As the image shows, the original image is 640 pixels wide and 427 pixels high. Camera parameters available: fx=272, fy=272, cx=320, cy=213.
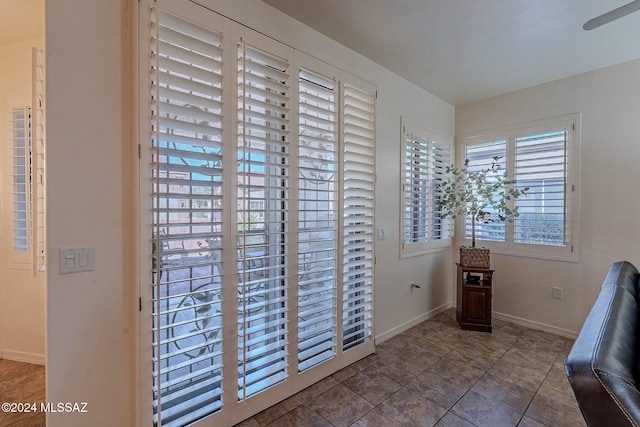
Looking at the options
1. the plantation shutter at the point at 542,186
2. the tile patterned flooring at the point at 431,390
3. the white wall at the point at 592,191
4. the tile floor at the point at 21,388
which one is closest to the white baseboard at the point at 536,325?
the white wall at the point at 592,191

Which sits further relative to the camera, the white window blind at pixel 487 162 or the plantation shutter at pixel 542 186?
the white window blind at pixel 487 162

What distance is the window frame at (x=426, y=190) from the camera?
3076 millimetres

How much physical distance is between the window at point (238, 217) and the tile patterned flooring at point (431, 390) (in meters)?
0.20

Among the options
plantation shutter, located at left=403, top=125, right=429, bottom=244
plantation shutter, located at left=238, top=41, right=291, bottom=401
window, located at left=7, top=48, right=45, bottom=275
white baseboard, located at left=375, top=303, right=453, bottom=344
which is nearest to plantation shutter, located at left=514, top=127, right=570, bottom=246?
plantation shutter, located at left=403, top=125, right=429, bottom=244

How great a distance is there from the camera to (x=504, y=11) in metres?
1.97

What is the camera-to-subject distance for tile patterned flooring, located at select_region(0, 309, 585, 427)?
1.80 m

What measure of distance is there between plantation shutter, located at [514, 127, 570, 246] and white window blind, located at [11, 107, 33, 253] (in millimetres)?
4969

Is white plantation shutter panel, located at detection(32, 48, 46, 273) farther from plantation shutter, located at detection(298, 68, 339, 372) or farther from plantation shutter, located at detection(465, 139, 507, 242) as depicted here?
plantation shutter, located at detection(465, 139, 507, 242)

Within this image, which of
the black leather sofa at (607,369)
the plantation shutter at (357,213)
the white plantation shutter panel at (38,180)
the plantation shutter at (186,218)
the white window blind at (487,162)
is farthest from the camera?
the white window blind at (487,162)

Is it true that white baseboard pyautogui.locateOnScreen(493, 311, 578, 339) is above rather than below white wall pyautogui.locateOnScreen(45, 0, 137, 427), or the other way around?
below

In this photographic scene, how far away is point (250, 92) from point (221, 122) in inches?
11.6

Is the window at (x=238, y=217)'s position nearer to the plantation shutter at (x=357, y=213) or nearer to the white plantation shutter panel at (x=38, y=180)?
the plantation shutter at (x=357, y=213)

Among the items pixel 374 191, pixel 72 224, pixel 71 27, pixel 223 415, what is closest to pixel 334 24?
pixel 374 191

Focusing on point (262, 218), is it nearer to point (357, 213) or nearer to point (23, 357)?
point (357, 213)
